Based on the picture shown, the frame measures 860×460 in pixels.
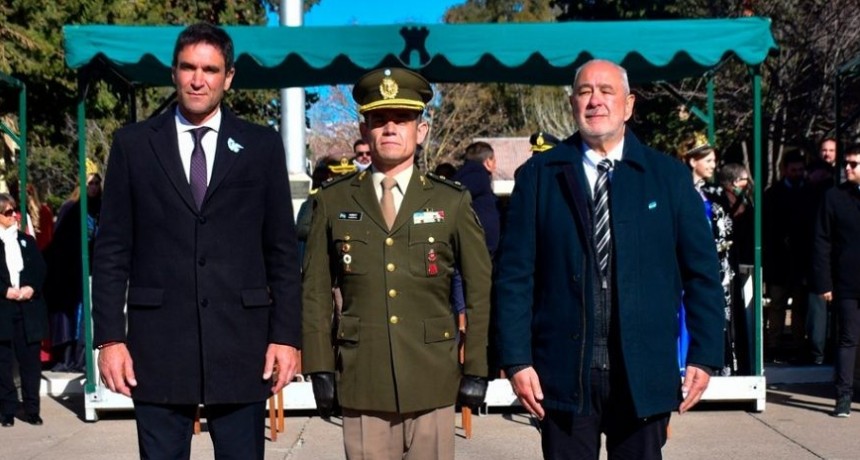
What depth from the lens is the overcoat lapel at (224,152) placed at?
3.89 meters

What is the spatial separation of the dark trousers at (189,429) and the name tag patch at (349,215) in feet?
2.48

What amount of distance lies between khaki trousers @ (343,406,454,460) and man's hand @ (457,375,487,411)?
4.9 inches

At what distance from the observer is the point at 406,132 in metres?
4.30

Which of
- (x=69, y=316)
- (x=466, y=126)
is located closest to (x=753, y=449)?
(x=69, y=316)

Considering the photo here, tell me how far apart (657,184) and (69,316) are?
840cm

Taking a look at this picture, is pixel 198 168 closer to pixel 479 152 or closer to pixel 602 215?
pixel 602 215

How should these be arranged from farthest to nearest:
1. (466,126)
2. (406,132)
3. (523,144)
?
(523,144), (466,126), (406,132)

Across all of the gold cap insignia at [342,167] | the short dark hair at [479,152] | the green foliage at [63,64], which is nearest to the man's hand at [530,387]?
the gold cap insignia at [342,167]

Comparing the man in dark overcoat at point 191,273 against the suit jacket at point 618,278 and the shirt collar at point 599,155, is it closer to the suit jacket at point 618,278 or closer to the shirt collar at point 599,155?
the suit jacket at point 618,278

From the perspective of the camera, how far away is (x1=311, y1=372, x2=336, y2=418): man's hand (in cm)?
423

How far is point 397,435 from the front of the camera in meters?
4.30

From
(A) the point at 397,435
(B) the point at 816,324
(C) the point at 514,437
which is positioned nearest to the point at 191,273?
(A) the point at 397,435

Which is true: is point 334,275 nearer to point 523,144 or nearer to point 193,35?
point 193,35

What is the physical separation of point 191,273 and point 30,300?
5262 millimetres
